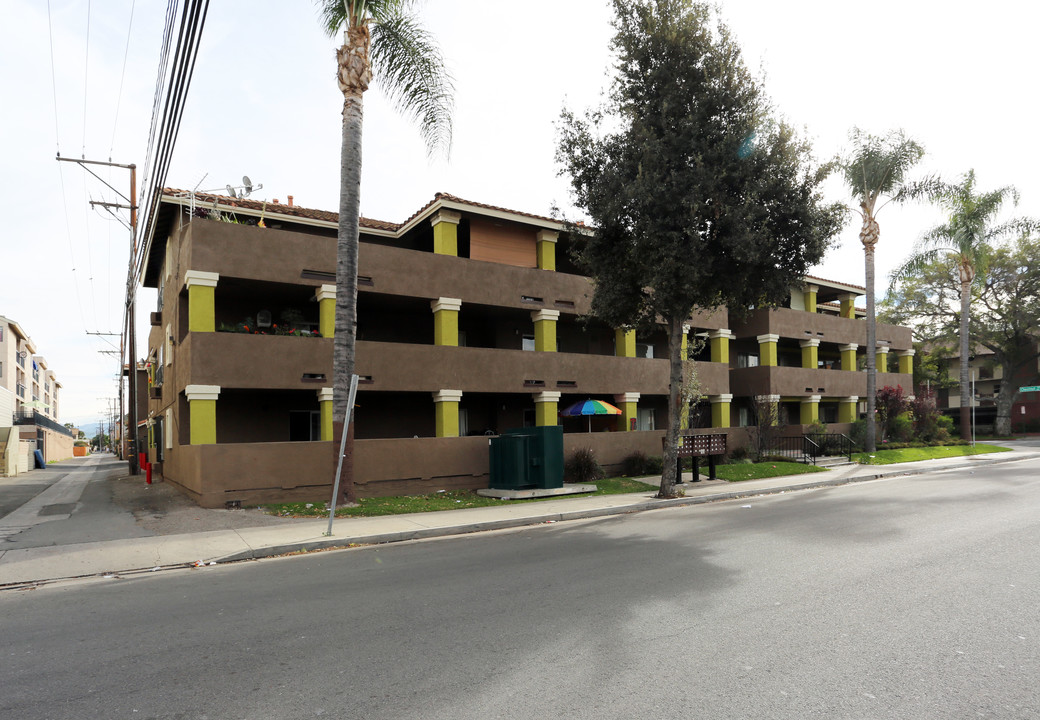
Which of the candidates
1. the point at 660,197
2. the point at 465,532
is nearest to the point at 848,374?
the point at 660,197

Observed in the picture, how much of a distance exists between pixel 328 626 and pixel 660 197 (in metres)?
12.0

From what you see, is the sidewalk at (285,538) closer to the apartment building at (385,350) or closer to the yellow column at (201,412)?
the apartment building at (385,350)

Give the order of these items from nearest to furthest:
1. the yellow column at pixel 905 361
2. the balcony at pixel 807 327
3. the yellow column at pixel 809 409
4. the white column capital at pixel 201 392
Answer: the white column capital at pixel 201 392
the balcony at pixel 807 327
the yellow column at pixel 809 409
the yellow column at pixel 905 361

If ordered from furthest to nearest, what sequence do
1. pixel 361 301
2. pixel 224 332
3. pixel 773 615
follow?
1. pixel 361 301
2. pixel 224 332
3. pixel 773 615

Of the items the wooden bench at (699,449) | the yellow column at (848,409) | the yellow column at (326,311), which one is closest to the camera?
the yellow column at (326,311)

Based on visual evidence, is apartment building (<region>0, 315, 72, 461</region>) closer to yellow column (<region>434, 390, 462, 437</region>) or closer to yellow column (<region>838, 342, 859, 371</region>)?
yellow column (<region>434, 390, 462, 437</region>)

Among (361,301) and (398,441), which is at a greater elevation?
(361,301)

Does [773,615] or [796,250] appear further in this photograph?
[796,250]

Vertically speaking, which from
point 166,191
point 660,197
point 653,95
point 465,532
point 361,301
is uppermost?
point 653,95

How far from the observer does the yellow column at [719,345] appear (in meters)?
27.3

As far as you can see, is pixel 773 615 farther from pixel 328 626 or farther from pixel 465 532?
pixel 465 532

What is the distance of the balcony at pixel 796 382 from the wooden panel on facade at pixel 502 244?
43.8ft

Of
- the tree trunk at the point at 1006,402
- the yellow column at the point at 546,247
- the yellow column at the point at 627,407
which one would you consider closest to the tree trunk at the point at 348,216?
the yellow column at the point at 546,247

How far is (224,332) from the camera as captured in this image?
16016mm
